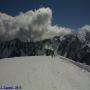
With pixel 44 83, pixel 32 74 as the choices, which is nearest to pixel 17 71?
pixel 32 74

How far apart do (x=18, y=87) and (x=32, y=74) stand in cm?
281

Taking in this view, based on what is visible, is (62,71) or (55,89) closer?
(55,89)

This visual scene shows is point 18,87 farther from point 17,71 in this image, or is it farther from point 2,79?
point 17,71

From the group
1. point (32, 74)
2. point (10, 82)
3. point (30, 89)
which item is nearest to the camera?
point (30, 89)

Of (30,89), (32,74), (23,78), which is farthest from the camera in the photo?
(32,74)

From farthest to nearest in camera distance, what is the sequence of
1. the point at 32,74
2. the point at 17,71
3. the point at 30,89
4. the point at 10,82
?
the point at 17,71 → the point at 32,74 → the point at 10,82 → the point at 30,89

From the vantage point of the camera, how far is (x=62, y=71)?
1359 cm

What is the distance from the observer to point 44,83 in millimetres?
10781

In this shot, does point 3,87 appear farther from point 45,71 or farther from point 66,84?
point 45,71

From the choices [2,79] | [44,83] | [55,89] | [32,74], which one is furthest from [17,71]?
[55,89]

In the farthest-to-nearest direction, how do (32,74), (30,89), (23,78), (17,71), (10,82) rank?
(17,71)
(32,74)
(23,78)
(10,82)
(30,89)

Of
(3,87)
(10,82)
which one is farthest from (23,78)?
(3,87)

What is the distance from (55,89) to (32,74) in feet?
10.1

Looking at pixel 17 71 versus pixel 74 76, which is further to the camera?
pixel 17 71
